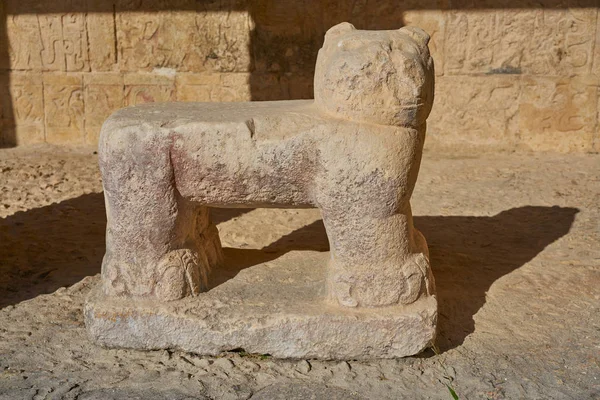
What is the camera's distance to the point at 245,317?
354 centimetres

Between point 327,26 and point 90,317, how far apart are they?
4678 millimetres

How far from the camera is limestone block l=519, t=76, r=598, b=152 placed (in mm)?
7246

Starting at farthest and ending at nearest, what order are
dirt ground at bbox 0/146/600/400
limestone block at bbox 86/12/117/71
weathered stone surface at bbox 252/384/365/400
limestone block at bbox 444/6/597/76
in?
limestone block at bbox 86/12/117/71 < limestone block at bbox 444/6/597/76 < dirt ground at bbox 0/146/600/400 < weathered stone surface at bbox 252/384/365/400

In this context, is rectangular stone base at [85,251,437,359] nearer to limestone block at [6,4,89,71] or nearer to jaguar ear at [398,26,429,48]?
jaguar ear at [398,26,429,48]

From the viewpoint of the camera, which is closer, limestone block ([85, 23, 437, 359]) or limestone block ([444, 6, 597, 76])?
limestone block ([85, 23, 437, 359])

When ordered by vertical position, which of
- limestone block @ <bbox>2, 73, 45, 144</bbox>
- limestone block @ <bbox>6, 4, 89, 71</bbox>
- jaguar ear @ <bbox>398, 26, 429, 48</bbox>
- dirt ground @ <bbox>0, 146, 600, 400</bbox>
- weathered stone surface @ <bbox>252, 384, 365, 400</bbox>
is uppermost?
jaguar ear @ <bbox>398, 26, 429, 48</bbox>

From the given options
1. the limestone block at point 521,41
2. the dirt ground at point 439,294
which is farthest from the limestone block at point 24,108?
the limestone block at point 521,41

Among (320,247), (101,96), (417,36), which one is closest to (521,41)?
(320,247)

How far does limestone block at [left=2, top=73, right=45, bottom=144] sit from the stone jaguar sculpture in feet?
15.0

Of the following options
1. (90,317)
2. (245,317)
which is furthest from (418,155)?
(90,317)

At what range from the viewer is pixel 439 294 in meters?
4.20

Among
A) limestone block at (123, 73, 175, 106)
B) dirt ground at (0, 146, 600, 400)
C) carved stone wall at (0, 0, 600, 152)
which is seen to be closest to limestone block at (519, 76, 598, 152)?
carved stone wall at (0, 0, 600, 152)

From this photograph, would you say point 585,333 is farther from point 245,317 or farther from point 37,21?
point 37,21

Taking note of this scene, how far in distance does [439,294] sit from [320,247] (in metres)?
0.90
